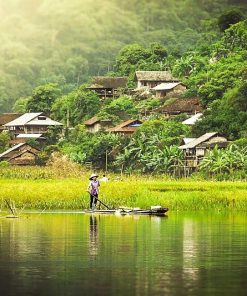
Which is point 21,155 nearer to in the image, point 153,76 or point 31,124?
point 31,124

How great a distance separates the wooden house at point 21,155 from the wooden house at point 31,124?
513 cm

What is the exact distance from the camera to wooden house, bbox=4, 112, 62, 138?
8331cm

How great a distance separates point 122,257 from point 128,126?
58445 mm

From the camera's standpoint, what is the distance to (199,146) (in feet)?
202

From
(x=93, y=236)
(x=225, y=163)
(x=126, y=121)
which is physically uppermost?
(x=126, y=121)

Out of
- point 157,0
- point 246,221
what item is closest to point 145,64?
point 246,221

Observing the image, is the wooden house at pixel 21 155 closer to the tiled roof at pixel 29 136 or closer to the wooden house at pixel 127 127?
the tiled roof at pixel 29 136

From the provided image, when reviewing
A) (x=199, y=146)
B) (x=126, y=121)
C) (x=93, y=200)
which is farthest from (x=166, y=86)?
(x=93, y=200)

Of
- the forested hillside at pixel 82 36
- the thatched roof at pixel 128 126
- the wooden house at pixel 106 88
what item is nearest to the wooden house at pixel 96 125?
the thatched roof at pixel 128 126

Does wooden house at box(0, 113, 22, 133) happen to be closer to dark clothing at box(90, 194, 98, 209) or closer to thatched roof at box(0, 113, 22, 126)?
thatched roof at box(0, 113, 22, 126)

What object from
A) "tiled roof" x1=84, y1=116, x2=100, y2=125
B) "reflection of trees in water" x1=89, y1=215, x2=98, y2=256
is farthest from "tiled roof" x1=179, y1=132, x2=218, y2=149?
"reflection of trees in water" x1=89, y1=215, x2=98, y2=256

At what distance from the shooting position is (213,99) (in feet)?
236

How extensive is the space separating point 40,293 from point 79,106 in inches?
2948

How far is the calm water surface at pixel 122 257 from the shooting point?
1266 cm
